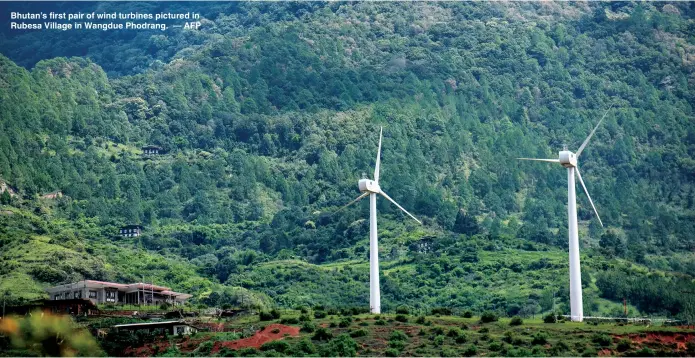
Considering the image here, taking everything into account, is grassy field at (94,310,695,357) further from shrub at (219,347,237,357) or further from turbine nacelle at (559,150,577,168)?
turbine nacelle at (559,150,577,168)

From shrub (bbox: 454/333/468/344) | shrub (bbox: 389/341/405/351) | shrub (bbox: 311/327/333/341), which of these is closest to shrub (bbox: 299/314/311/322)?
shrub (bbox: 311/327/333/341)

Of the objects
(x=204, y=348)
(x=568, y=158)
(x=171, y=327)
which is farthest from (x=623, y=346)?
(x=171, y=327)

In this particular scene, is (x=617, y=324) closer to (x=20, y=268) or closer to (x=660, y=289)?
(x=660, y=289)

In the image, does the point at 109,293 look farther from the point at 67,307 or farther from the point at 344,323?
the point at 344,323

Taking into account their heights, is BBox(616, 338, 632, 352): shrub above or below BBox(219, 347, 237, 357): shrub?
below

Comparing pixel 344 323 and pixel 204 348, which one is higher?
pixel 344 323

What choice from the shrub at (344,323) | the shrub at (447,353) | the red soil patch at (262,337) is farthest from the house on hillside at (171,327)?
the shrub at (447,353)
